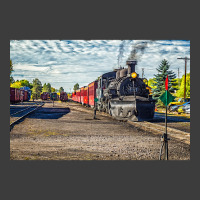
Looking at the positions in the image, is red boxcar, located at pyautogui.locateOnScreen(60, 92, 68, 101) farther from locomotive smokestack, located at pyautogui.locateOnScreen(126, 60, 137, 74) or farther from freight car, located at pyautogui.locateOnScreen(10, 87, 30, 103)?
locomotive smokestack, located at pyautogui.locateOnScreen(126, 60, 137, 74)

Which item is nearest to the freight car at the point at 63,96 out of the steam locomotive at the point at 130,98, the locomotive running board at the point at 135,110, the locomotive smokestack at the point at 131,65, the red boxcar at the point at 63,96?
the red boxcar at the point at 63,96

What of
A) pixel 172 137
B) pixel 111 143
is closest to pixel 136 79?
pixel 172 137

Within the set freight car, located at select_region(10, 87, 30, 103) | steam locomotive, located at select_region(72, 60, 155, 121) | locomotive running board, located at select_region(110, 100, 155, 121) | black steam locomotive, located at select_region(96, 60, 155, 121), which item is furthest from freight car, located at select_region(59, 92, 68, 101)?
locomotive running board, located at select_region(110, 100, 155, 121)

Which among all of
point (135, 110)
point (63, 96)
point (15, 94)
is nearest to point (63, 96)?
point (63, 96)

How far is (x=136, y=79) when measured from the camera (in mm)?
17594

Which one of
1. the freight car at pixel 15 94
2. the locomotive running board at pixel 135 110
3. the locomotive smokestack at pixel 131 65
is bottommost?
the locomotive running board at pixel 135 110

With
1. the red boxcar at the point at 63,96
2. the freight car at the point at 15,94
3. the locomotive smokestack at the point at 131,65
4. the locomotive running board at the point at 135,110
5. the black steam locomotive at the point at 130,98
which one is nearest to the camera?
the locomotive running board at the point at 135,110

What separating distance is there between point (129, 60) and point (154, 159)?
10720 mm

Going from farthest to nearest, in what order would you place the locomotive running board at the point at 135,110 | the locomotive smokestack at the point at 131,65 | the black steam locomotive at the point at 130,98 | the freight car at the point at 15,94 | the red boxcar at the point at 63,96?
the red boxcar at the point at 63,96 → the freight car at the point at 15,94 → the locomotive smokestack at the point at 131,65 → the black steam locomotive at the point at 130,98 → the locomotive running board at the point at 135,110

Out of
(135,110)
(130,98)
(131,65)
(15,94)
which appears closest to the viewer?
(135,110)

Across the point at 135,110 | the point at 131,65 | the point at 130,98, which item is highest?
the point at 131,65

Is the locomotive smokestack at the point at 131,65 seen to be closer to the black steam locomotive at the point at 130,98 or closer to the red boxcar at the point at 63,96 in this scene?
the black steam locomotive at the point at 130,98

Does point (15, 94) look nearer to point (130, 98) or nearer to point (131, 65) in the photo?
point (131, 65)

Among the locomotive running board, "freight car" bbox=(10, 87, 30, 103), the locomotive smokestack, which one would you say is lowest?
the locomotive running board
